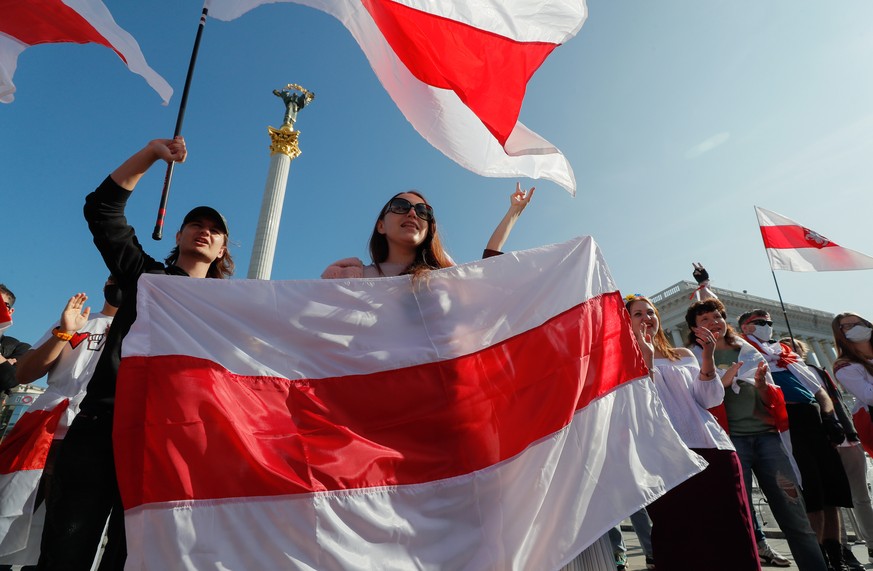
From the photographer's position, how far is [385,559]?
195 centimetres

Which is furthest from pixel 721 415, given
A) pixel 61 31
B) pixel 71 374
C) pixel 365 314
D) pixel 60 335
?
pixel 61 31

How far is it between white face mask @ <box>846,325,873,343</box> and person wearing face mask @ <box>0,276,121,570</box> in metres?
6.52

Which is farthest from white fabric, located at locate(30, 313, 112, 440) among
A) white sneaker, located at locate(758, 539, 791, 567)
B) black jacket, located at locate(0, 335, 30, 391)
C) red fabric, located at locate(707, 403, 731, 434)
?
white sneaker, located at locate(758, 539, 791, 567)

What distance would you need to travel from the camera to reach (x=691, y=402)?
10.5ft

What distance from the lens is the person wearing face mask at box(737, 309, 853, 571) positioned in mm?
4199

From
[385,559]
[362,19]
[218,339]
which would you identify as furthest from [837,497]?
[362,19]

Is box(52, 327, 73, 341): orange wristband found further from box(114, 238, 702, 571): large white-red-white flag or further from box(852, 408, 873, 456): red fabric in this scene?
box(852, 408, 873, 456): red fabric

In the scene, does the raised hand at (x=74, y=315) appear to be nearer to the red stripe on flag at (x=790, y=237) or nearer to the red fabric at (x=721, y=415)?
the red fabric at (x=721, y=415)

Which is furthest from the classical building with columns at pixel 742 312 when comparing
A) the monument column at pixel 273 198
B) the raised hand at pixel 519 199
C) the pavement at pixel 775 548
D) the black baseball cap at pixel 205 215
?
the black baseball cap at pixel 205 215

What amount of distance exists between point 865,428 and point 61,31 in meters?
7.66

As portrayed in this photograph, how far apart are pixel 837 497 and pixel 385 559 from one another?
13.9ft

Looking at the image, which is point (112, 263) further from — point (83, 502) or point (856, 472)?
point (856, 472)

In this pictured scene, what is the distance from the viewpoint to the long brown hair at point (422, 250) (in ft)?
9.43

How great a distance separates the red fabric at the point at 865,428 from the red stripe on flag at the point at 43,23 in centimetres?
719
